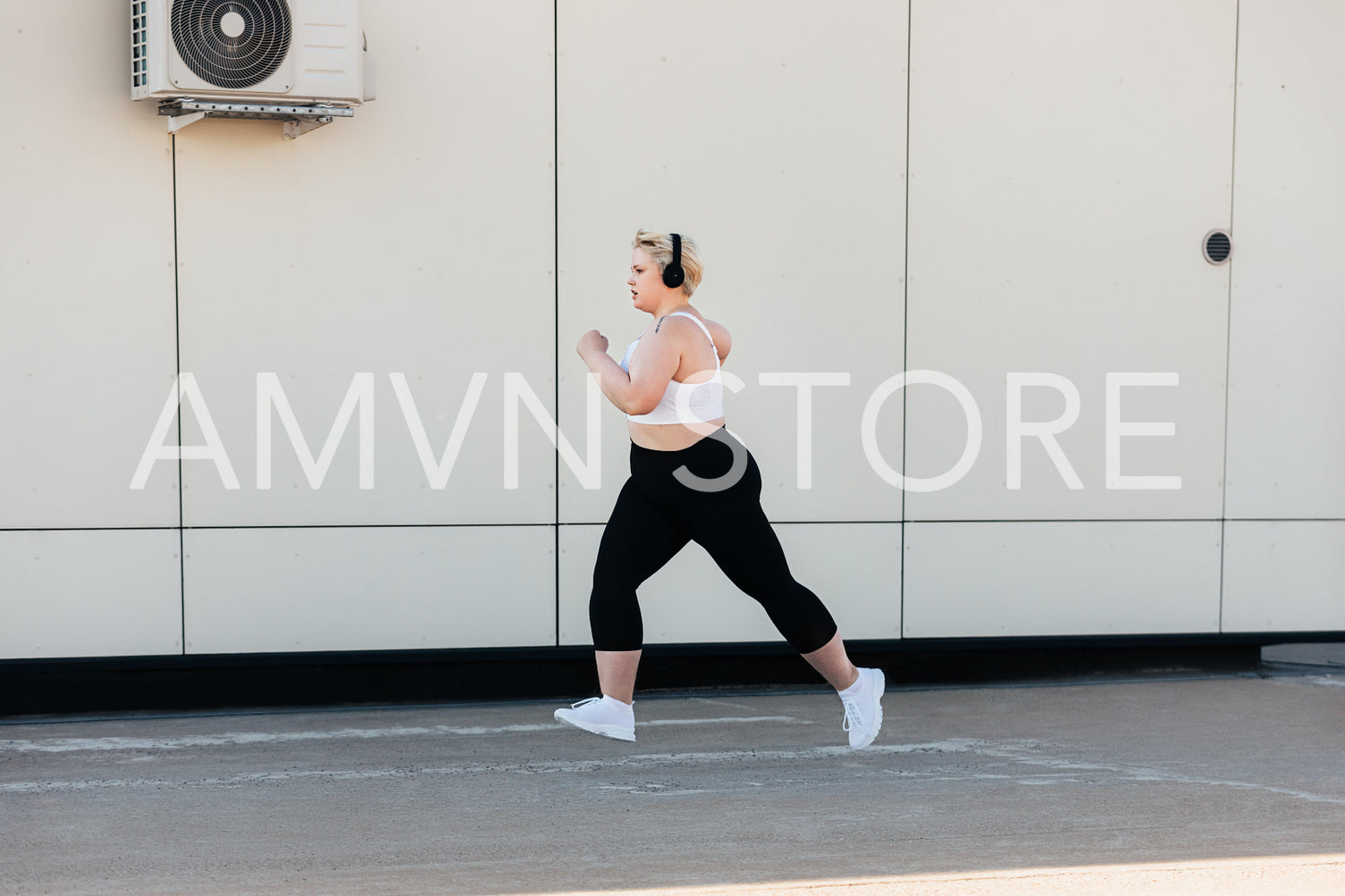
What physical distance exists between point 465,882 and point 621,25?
3913 mm

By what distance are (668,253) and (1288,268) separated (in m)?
3.71

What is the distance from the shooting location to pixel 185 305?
229 inches

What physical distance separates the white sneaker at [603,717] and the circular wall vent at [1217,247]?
3846 mm

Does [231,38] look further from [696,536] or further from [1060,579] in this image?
[1060,579]

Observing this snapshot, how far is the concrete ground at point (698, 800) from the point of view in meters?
3.76

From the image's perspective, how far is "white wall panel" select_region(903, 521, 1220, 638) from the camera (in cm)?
658

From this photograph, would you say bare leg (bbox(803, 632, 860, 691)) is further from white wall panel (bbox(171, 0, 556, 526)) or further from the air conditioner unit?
the air conditioner unit

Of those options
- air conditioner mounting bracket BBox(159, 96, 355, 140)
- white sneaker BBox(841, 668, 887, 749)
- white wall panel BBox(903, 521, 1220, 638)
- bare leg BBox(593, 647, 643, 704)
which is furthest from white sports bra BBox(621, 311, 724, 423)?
white wall panel BBox(903, 521, 1220, 638)

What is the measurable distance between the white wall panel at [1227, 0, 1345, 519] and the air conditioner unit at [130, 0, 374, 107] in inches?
168

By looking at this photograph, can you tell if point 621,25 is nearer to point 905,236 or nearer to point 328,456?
point 905,236

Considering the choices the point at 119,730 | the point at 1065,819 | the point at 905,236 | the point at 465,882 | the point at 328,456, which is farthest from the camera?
the point at 905,236

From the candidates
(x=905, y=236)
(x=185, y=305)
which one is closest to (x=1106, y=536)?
(x=905, y=236)

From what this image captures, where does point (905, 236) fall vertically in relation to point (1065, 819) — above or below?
above

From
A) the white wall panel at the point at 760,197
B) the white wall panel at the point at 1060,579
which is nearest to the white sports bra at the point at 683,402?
the white wall panel at the point at 760,197
